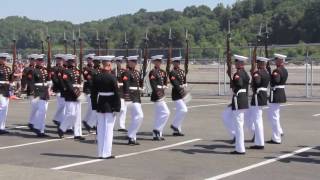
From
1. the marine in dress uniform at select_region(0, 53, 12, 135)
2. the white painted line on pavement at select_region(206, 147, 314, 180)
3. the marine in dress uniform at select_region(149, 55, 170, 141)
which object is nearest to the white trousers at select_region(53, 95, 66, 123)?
the marine in dress uniform at select_region(0, 53, 12, 135)

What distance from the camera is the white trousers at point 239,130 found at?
11891 millimetres

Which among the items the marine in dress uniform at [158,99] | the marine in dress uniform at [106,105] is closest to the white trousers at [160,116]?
the marine in dress uniform at [158,99]

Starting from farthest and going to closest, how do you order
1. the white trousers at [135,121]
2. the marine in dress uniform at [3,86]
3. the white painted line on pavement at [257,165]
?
the marine in dress uniform at [3,86]
the white trousers at [135,121]
the white painted line on pavement at [257,165]

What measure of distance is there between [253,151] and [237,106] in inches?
39.5

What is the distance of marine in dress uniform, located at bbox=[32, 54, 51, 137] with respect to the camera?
15.0 meters

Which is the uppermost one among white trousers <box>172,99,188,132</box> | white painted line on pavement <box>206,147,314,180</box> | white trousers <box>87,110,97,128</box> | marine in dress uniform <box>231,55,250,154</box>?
marine in dress uniform <box>231,55,250,154</box>

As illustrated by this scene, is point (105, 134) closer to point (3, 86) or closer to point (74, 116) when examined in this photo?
point (74, 116)

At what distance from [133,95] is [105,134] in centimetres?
224

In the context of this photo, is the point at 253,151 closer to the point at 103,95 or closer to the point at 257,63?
the point at 257,63

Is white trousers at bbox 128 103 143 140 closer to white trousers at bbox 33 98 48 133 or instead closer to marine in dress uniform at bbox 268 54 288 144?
white trousers at bbox 33 98 48 133

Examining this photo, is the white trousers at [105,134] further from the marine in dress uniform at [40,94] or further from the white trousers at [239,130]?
the marine in dress uniform at [40,94]

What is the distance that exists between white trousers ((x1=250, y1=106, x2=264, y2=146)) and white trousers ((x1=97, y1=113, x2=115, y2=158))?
3091 mm

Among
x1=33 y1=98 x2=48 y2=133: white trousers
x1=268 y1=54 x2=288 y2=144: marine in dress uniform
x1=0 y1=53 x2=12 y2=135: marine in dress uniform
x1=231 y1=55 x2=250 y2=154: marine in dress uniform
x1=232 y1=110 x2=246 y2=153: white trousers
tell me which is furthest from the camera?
x1=0 y1=53 x2=12 y2=135: marine in dress uniform

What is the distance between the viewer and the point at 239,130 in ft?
39.1
